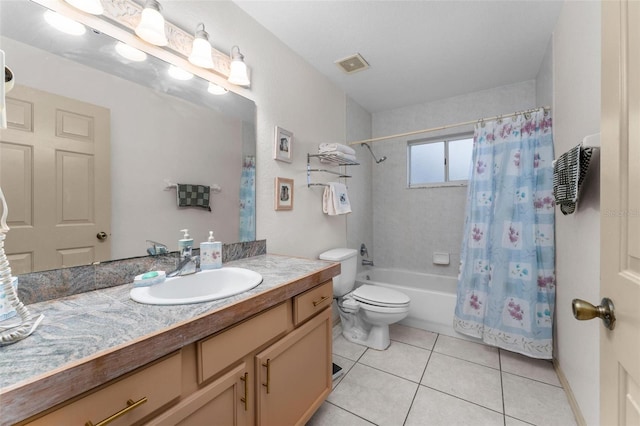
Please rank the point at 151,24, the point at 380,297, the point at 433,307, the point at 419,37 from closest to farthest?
the point at 151,24 → the point at 419,37 → the point at 380,297 → the point at 433,307

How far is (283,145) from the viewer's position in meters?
1.82

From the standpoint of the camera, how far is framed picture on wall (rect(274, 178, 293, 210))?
178 centimetres

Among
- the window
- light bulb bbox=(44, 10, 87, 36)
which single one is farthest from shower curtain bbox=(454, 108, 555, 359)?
light bulb bbox=(44, 10, 87, 36)

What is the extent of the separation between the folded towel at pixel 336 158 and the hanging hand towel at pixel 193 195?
1.10 metres

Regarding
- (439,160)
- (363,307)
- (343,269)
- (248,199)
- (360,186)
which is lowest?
(363,307)

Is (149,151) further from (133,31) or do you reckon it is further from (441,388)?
(441,388)

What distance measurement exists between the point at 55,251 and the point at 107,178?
311 millimetres

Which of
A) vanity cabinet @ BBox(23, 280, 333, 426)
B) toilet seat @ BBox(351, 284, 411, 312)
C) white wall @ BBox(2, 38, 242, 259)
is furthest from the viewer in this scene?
toilet seat @ BBox(351, 284, 411, 312)

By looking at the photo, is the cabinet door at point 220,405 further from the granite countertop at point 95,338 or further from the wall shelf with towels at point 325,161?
the wall shelf with towels at point 325,161

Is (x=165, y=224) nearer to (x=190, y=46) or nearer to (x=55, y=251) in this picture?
(x=55, y=251)

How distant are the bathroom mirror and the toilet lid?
41.5 inches

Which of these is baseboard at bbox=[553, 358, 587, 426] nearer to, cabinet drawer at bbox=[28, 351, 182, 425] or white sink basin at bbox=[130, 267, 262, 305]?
white sink basin at bbox=[130, 267, 262, 305]

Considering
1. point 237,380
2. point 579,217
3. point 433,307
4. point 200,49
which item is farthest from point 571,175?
point 200,49

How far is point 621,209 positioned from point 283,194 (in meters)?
1.59
